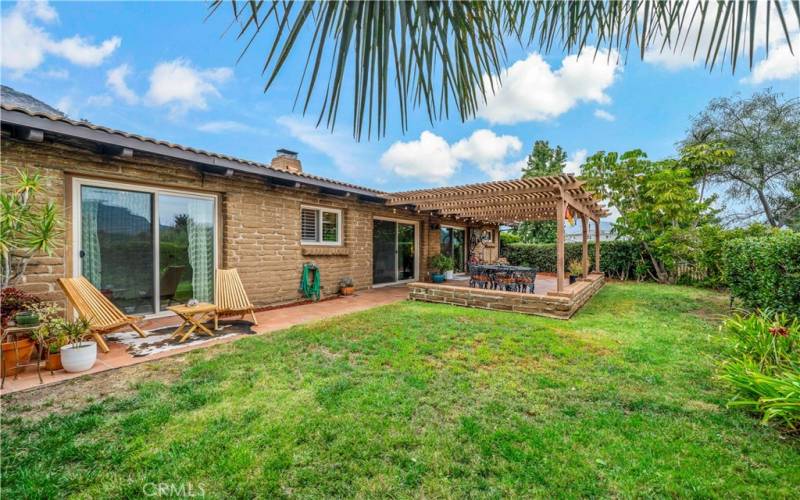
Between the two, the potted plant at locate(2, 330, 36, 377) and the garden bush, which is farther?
the potted plant at locate(2, 330, 36, 377)

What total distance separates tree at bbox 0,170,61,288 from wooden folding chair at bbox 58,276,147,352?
0.49 m

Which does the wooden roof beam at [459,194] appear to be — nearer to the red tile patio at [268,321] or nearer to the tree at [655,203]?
the red tile patio at [268,321]

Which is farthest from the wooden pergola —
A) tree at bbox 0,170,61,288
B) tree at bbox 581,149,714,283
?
tree at bbox 0,170,61,288

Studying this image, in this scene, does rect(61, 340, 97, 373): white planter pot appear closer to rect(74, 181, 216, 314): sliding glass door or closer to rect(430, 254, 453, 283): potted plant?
rect(74, 181, 216, 314): sliding glass door

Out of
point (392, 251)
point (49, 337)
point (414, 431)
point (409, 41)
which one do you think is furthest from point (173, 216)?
point (409, 41)

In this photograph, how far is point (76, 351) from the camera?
11.4 feet

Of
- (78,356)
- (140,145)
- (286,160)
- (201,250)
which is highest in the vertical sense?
(286,160)

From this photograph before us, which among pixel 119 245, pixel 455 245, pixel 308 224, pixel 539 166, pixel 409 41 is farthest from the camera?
pixel 539 166

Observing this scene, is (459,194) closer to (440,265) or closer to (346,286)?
(346,286)

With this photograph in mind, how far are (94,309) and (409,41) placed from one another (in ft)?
17.5

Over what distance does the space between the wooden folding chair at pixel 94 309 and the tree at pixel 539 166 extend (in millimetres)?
18929

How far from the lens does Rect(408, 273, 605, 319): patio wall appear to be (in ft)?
20.1

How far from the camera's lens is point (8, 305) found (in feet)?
12.0

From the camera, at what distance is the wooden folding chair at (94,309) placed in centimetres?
401
